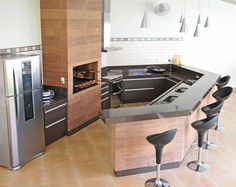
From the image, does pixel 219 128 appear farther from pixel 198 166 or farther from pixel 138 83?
pixel 138 83

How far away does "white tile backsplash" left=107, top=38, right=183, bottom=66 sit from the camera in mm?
7355

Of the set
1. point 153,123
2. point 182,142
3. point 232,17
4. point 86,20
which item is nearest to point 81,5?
point 86,20

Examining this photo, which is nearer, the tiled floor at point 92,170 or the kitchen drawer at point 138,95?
the tiled floor at point 92,170

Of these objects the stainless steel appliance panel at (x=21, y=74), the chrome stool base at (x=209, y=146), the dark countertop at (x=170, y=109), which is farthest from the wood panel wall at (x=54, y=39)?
the chrome stool base at (x=209, y=146)

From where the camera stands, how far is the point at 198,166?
416 cm

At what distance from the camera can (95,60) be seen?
5773 mm

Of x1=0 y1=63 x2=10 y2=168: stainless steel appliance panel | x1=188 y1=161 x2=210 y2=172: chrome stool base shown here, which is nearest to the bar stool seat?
x1=188 y1=161 x2=210 y2=172: chrome stool base

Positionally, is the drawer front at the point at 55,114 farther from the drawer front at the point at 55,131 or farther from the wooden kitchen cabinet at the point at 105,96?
the wooden kitchen cabinet at the point at 105,96

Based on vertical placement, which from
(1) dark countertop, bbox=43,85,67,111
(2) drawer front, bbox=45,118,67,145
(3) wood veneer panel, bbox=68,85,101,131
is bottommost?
(2) drawer front, bbox=45,118,67,145

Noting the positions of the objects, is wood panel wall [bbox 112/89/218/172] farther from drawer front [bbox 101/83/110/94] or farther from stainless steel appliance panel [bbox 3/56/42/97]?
drawer front [bbox 101/83/110/94]

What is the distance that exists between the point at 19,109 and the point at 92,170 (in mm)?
1340

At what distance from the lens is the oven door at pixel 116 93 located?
6.72 metres

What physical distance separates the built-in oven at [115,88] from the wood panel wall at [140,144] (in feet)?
8.98

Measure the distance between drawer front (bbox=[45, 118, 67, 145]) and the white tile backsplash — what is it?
269 cm
